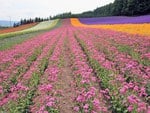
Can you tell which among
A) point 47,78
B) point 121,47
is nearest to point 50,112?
point 47,78

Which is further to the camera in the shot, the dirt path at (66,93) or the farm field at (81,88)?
the dirt path at (66,93)

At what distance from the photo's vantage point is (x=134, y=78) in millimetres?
12711

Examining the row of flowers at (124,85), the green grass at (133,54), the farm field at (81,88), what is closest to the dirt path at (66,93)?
the farm field at (81,88)

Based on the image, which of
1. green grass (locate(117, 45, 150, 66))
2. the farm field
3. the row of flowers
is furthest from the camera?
green grass (locate(117, 45, 150, 66))

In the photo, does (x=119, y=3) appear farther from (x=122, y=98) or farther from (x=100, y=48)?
(x=122, y=98)

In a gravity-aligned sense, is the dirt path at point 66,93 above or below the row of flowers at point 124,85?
below

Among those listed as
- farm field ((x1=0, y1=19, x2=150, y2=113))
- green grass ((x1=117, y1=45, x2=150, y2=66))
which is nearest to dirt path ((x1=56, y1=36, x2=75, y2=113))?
farm field ((x1=0, y1=19, x2=150, y2=113))

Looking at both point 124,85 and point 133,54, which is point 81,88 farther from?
point 133,54

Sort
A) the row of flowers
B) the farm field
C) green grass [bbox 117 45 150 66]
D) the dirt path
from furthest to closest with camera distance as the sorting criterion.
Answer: green grass [bbox 117 45 150 66] → the dirt path → the farm field → the row of flowers

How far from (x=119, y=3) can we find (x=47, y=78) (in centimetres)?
8023

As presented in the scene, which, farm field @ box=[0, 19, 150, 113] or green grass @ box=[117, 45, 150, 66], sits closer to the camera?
farm field @ box=[0, 19, 150, 113]

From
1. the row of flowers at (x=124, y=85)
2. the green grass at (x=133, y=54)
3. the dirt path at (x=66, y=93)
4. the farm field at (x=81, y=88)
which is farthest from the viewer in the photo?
the green grass at (x=133, y=54)

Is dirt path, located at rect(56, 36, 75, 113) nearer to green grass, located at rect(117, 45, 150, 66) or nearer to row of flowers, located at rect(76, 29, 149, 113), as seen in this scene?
row of flowers, located at rect(76, 29, 149, 113)

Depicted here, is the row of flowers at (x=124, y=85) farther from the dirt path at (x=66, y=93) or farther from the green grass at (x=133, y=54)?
the dirt path at (x=66, y=93)
